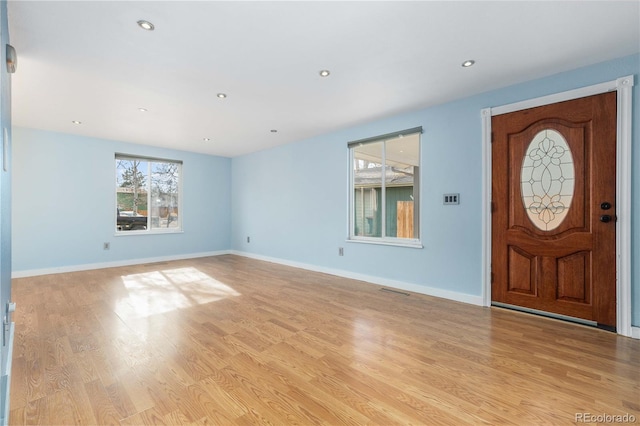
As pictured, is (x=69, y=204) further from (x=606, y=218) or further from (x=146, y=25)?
(x=606, y=218)

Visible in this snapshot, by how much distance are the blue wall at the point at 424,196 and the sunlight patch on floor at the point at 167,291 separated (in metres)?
1.82

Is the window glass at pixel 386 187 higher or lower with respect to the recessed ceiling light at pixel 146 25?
lower

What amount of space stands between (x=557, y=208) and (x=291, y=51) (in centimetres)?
305

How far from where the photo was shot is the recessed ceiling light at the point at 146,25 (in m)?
2.05

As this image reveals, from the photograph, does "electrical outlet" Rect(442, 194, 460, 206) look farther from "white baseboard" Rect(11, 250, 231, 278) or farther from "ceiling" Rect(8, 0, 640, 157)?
"white baseboard" Rect(11, 250, 231, 278)

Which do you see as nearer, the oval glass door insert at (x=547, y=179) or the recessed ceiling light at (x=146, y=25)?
the recessed ceiling light at (x=146, y=25)

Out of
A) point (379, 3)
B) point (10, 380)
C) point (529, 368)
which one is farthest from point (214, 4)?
point (529, 368)

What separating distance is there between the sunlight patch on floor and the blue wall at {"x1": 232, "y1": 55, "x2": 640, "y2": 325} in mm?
1816

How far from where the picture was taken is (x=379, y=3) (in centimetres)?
187

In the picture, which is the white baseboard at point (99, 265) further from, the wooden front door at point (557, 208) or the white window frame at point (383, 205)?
the wooden front door at point (557, 208)

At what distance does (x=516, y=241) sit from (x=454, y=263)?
2.37 ft

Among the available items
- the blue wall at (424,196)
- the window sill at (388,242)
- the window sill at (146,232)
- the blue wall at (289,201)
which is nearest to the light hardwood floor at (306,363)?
the blue wall at (424,196)

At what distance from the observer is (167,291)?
3883 mm

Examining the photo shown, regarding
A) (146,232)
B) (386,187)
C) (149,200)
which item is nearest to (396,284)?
(386,187)
